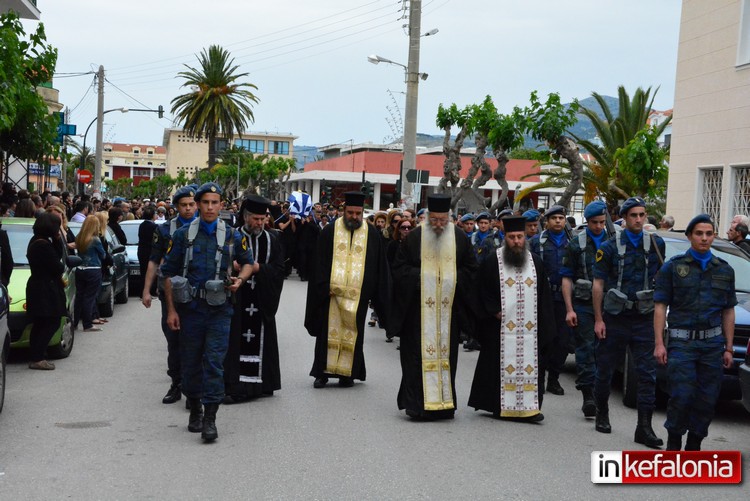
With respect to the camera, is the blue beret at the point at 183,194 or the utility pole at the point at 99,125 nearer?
the blue beret at the point at 183,194

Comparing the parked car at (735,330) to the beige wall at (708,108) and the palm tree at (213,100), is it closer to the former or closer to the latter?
the beige wall at (708,108)

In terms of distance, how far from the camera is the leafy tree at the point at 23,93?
15.1 metres

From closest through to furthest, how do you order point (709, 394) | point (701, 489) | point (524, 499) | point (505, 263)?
point (524, 499), point (701, 489), point (709, 394), point (505, 263)

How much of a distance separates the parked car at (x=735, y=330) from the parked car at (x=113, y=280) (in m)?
7.77

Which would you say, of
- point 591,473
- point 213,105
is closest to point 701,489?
point 591,473

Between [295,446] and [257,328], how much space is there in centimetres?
213

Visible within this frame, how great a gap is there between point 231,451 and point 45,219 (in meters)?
4.77

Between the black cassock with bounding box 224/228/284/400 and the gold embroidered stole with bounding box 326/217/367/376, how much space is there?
1024 millimetres

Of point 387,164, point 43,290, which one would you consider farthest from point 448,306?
point 387,164

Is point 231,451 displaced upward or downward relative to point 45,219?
downward

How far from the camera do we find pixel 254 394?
30.7 ft

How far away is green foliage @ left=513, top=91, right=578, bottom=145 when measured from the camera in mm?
22219

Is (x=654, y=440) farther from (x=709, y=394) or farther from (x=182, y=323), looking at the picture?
(x=182, y=323)

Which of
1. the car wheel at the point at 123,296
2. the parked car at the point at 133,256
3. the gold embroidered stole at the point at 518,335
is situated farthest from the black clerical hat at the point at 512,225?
the parked car at the point at 133,256
